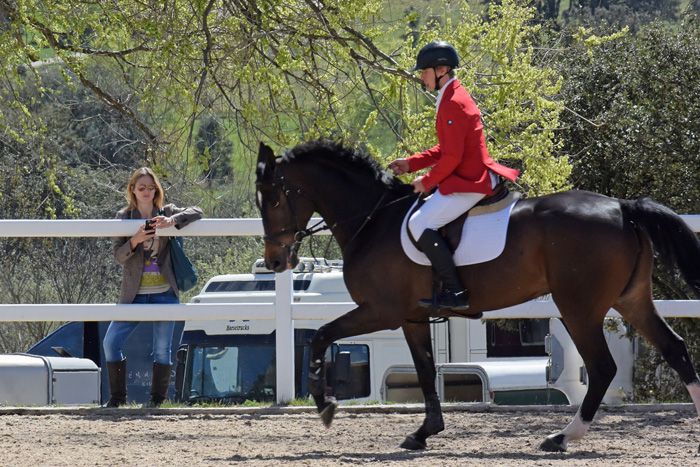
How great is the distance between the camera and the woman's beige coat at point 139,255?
9305mm

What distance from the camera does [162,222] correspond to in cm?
928

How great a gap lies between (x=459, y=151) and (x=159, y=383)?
369cm

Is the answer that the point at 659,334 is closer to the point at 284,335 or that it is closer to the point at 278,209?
the point at 278,209

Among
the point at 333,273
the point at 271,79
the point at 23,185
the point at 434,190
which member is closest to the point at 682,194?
the point at 333,273

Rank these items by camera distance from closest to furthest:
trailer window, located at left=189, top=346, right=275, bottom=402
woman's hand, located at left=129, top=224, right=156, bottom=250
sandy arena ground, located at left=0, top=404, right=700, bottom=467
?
1. sandy arena ground, located at left=0, top=404, right=700, bottom=467
2. woman's hand, located at left=129, top=224, right=156, bottom=250
3. trailer window, located at left=189, top=346, right=275, bottom=402

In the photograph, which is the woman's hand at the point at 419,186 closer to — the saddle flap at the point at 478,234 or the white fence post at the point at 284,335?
the saddle flap at the point at 478,234

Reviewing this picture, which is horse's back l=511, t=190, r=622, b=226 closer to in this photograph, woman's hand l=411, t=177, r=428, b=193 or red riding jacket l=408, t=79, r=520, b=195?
red riding jacket l=408, t=79, r=520, b=195

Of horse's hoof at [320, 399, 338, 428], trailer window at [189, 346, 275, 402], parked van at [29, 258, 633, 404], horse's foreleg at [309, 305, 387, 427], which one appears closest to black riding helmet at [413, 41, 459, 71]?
horse's foreleg at [309, 305, 387, 427]

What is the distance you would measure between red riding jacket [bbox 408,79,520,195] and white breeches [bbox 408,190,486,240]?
59 mm

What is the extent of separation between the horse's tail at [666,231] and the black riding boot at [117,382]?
4.40m

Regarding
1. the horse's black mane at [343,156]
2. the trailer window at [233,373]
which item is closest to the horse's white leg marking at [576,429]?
the horse's black mane at [343,156]

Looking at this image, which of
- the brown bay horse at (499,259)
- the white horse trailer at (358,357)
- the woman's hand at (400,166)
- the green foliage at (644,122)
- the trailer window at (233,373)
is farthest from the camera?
the green foliage at (644,122)

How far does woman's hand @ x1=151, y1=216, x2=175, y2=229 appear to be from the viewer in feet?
30.5

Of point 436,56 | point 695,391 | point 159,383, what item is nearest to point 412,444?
point 695,391
